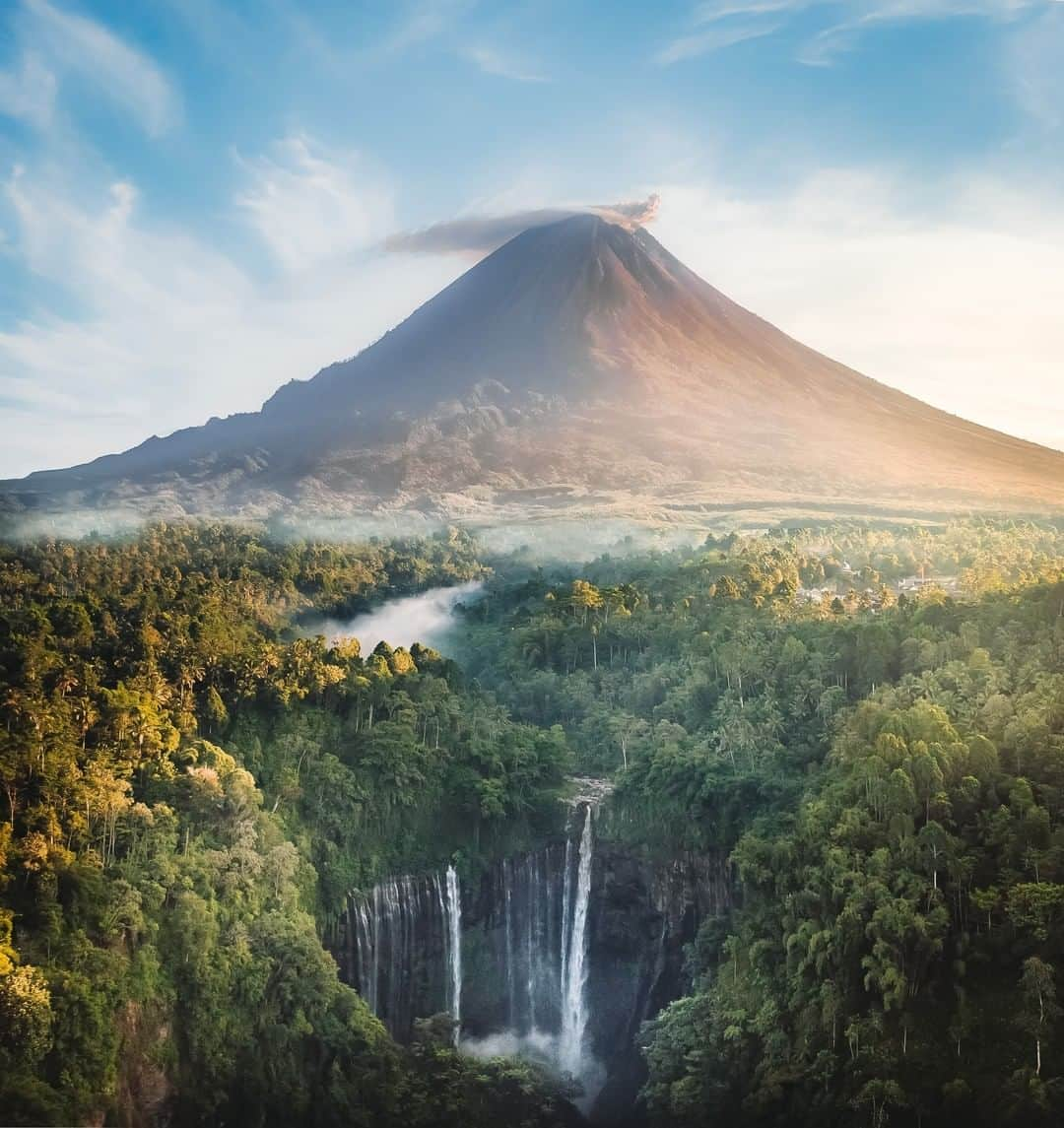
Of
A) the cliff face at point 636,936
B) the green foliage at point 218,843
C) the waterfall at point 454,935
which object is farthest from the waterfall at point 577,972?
the waterfall at point 454,935

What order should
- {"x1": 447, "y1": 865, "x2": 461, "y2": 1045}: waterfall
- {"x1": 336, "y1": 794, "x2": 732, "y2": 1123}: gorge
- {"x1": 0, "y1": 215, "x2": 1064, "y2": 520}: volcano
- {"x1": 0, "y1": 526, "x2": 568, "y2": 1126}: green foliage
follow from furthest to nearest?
{"x1": 0, "y1": 215, "x2": 1064, "y2": 520}: volcano → {"x1": 447, "y1": 865, "x2": 461, "y2": 1045}: waterfall → {"x1": 336, "y1": 794, "x2": 732, "y2": 1123}: gorge → {"x1": 0, "y1": 526, "x2": 568, "y2": 1126}: green foliage

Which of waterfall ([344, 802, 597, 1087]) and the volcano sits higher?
the volcano

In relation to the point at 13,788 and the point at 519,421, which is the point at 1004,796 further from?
the point at 519,421

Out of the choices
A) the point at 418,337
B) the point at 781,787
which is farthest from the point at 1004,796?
the point at 418,337

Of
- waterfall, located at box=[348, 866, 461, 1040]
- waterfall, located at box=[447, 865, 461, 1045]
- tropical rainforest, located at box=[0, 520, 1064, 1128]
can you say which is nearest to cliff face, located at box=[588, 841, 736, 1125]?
tropical rainforest, located at box=[0, 520, 1064, 1128]

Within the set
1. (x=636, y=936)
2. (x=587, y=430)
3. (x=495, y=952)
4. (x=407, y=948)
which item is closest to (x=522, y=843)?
(x=495, y=952)

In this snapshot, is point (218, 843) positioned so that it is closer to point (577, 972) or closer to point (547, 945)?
point (547, 945)

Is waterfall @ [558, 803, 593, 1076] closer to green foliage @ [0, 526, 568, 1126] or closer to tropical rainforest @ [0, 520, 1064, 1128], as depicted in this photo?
tropical rainforest @ [0, 520, 1064, 1128]
